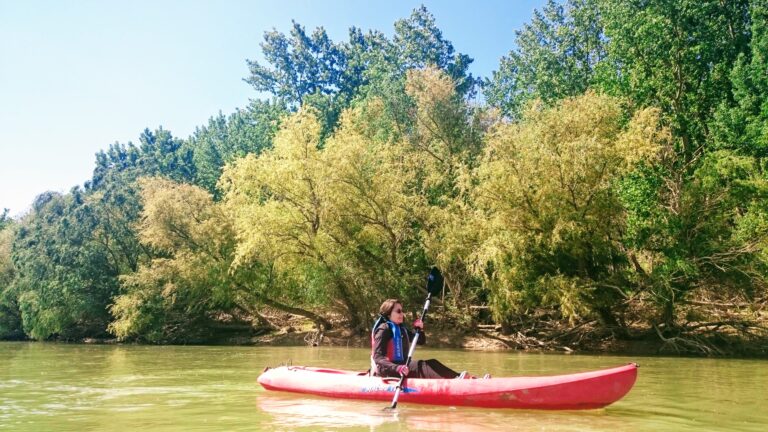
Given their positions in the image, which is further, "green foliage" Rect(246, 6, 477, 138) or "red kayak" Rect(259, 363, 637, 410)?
"green foliage" Rect(246, 6, 477, 138)

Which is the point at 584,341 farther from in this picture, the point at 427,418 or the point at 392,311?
the point at 427,418

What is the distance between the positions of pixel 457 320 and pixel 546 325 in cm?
309

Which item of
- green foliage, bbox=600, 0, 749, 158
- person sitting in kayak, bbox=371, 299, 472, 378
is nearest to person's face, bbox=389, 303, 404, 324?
person sitting in kayak, bbox=371, 299, 472, 378

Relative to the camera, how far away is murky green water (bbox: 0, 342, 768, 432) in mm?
7208

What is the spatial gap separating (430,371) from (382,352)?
644 millimetres

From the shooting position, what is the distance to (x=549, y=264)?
20016 millimetres

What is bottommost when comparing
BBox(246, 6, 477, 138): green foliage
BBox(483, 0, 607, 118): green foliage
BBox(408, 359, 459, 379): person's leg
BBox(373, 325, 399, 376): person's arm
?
BBox(408, 359, 459, 379): person's leg

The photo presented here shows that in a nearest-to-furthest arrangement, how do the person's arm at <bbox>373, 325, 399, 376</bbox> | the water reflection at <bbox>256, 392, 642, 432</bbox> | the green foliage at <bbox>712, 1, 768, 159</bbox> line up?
the water reflection at <bbox>256, 392, 642, 432</bbox> → the person's arm at <bbox>373, 325, 399, 376</bbox> → the green foliage at <bbox>712, 1, 768, 159</bbox>

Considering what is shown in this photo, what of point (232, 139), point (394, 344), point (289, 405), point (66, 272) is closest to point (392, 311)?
point (394, 344)

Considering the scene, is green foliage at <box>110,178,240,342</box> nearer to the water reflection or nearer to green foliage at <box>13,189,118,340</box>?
green foliage at <box>13,189,118,340</box>

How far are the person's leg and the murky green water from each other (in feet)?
1.63

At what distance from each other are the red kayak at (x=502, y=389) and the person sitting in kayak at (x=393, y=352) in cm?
17

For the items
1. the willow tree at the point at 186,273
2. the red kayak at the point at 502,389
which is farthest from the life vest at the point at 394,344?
the willow tree at the point at 186,273

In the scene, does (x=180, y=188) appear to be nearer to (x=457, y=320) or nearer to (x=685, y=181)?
(x=457, y=320)
